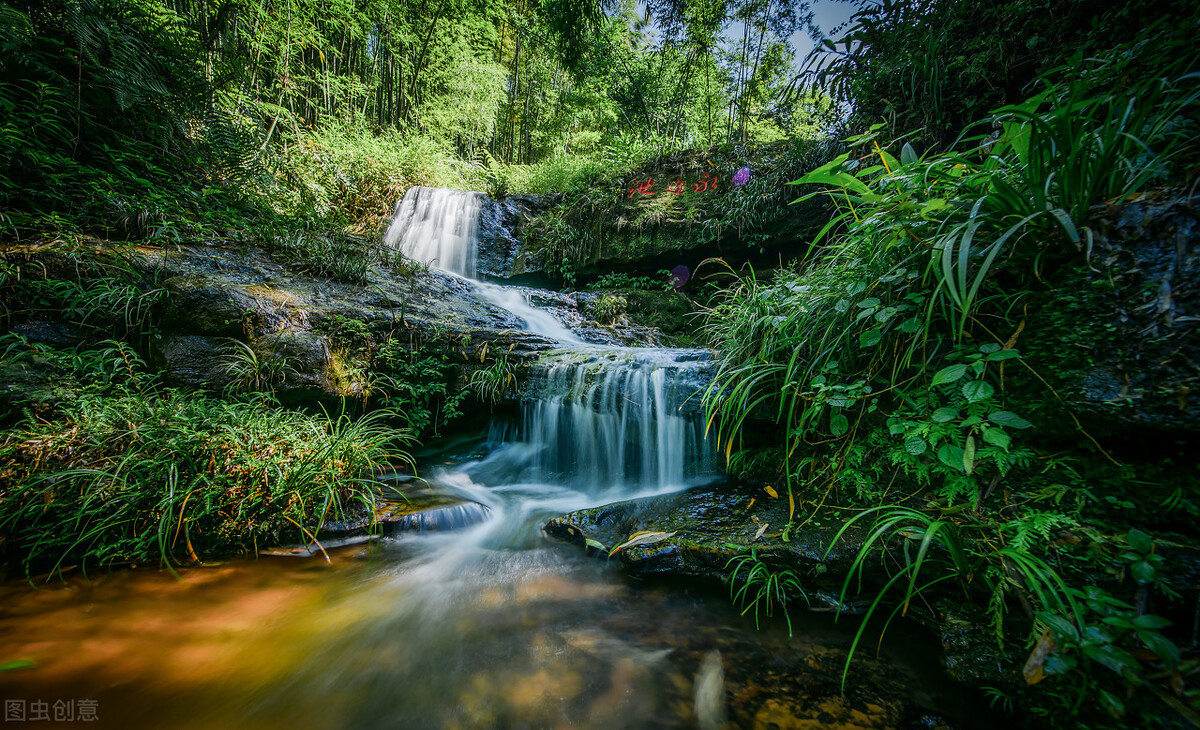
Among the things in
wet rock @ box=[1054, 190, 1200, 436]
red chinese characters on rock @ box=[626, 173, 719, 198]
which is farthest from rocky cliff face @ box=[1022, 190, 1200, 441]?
red chinese characters on rock @ box=[626, 173, 719, 198]

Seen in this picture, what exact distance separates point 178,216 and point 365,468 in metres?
4.03

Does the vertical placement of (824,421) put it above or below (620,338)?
below

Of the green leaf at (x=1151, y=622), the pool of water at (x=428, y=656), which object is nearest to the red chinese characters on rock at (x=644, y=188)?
the pool of water at (x=428, y=656)

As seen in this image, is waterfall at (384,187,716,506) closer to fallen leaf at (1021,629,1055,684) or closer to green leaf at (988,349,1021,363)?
green leaf at (988,349,1021,363)

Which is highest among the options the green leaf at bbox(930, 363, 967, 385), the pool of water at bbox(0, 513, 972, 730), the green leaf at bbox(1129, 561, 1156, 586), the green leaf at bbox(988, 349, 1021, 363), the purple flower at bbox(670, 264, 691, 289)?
the purple flower at bbox(670, 264, 691, 289)

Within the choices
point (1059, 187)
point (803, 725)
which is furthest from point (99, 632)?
point (1059, 187)

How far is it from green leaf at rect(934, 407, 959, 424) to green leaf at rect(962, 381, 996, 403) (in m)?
0.07

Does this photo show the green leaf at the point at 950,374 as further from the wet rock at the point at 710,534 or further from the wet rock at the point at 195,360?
the wet rock at the point at 195,360

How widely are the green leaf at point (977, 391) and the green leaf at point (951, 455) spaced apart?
21 cm

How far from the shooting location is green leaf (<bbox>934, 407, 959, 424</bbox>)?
4.95 feet

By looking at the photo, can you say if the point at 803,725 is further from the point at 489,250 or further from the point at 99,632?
the point at 489,250

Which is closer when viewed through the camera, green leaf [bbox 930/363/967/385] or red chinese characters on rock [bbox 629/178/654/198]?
green leaf [bbox 930/363/967/385]

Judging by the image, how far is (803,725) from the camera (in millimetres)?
1276

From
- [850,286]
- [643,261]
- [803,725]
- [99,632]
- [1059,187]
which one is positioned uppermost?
[643,261]
